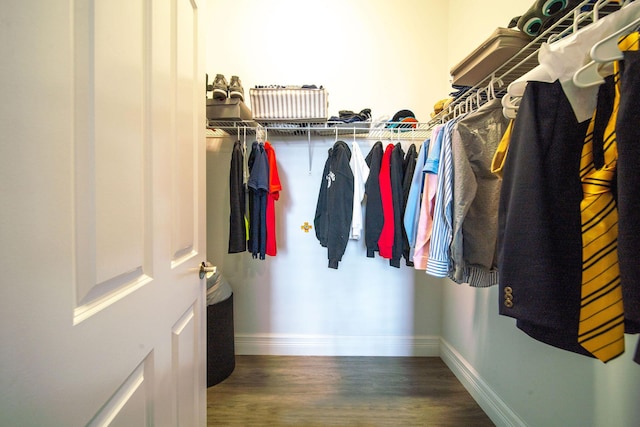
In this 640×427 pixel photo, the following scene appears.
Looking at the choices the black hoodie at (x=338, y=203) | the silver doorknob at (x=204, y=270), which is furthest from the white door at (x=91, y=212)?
the black hoodie at (x=338, y=203)

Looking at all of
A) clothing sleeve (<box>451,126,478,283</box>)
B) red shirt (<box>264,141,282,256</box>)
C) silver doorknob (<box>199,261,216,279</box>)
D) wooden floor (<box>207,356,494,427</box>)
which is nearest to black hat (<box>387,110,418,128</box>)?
clothing sleeve (<box>451,126,478,283</box>)

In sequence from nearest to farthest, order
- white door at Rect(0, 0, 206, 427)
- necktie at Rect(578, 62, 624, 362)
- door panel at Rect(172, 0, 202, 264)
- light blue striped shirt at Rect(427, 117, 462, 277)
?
white door at Rect(0, 0, 206, 427), necktie at Rect(578, 62, 624, 362), door panel at Rect(172, 0, 202, 264), light blue striped shirt at Rect(427, 117, 462, 277)

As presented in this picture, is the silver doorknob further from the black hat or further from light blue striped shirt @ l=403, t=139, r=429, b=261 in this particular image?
the black hat

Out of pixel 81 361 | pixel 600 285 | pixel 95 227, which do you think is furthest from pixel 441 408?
pixel 95 227

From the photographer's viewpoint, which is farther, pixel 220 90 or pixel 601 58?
pixel 220 90

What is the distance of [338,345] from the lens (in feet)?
5.71

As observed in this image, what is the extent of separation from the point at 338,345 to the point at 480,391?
3.03 feet

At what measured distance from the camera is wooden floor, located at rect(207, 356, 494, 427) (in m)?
1.21

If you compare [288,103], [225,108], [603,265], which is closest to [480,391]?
[603,265]

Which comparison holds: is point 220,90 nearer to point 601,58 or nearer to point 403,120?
point 403,120

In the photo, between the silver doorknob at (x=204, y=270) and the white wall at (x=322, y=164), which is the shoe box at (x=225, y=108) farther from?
the silver doorknob at (x=204, y=270)

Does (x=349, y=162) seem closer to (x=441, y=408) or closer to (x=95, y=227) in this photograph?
(x=95, y=227)

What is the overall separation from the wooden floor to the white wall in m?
0.13

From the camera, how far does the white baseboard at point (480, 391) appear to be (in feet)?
3.69
